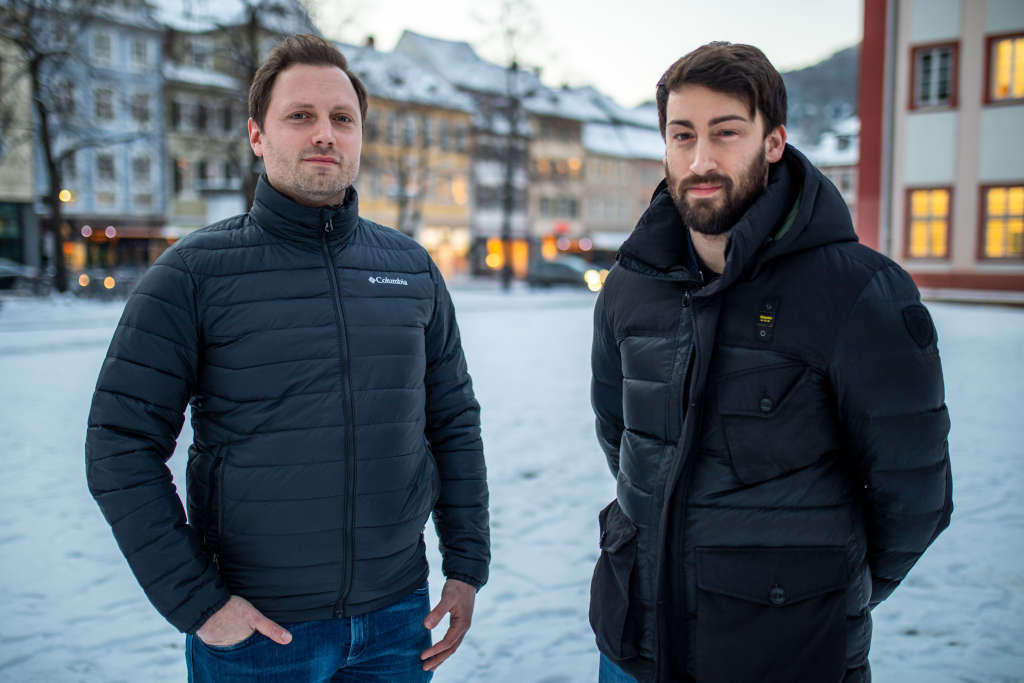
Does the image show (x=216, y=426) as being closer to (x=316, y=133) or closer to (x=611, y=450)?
(x=316, y=133)

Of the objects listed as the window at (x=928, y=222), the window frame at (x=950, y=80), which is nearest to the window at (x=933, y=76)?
the window frame at (x=950, y=80)

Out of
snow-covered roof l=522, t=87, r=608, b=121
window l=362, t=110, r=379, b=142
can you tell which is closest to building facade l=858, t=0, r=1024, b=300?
window l=362, t=110, r=379, b=142

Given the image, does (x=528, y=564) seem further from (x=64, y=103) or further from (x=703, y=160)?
(x=64, y=103)

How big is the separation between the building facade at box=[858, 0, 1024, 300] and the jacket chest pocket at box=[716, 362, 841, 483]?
923 inches

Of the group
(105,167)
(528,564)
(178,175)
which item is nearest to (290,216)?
(528,564)

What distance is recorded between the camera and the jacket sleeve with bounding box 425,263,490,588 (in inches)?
97.4

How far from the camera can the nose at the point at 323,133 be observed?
2.18 metres

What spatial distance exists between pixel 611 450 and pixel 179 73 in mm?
49615

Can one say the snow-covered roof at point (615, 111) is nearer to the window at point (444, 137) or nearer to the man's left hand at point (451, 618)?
the window at point (444, 137)

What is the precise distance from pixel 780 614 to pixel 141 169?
4955 cm

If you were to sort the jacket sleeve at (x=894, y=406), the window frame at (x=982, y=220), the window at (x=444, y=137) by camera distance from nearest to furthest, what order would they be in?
1. the jacket sleeve at (x=894, y=406)
2. the window frame at (x=982, y=220)
3. the window at (x=444, y=137)

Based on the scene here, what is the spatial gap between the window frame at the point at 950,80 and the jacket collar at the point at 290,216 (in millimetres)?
26409

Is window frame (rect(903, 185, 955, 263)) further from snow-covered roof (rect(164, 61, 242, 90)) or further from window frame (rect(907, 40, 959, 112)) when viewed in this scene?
snow-covered roof (rect(164, 61, 242, 90))

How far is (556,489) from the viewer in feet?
21.8
